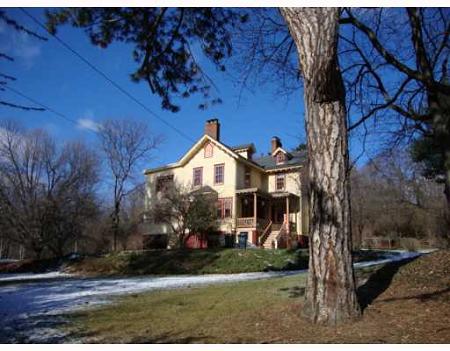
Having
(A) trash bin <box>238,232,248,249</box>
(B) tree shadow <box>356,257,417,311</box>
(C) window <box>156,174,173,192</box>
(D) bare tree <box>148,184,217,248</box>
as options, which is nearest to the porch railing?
(A) trash bin <box>238,232,248,249</box>

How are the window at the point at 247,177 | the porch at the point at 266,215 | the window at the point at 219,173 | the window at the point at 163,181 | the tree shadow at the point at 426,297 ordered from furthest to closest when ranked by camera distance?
the window at the point at 247,177 → the window at the point at 219,173 → the window at the point at 163,181 → the porch at the point at 266,215 → the tree shadow at the point at 426,297

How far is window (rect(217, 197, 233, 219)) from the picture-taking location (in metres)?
18.0

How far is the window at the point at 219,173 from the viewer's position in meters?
18.3

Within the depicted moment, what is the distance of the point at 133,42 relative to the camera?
5.24 m

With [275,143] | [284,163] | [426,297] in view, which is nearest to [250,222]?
[284,163]

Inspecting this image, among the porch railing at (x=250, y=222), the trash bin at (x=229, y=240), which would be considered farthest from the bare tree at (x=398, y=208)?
the trash bin at (x=229, y=240)

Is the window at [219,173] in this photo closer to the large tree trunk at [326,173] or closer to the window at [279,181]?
the window at [279,181]

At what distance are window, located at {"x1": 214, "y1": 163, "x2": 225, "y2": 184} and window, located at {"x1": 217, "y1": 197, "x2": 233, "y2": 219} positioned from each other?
886 mm

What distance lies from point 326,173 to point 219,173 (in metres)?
15.2

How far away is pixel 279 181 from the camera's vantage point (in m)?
19.0

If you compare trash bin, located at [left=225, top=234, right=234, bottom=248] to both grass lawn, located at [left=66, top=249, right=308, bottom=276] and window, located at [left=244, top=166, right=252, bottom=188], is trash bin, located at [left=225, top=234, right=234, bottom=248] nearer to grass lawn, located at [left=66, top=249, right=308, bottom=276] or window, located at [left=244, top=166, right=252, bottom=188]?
window, located at [left=244, top=166, right=252, bottom=188]
